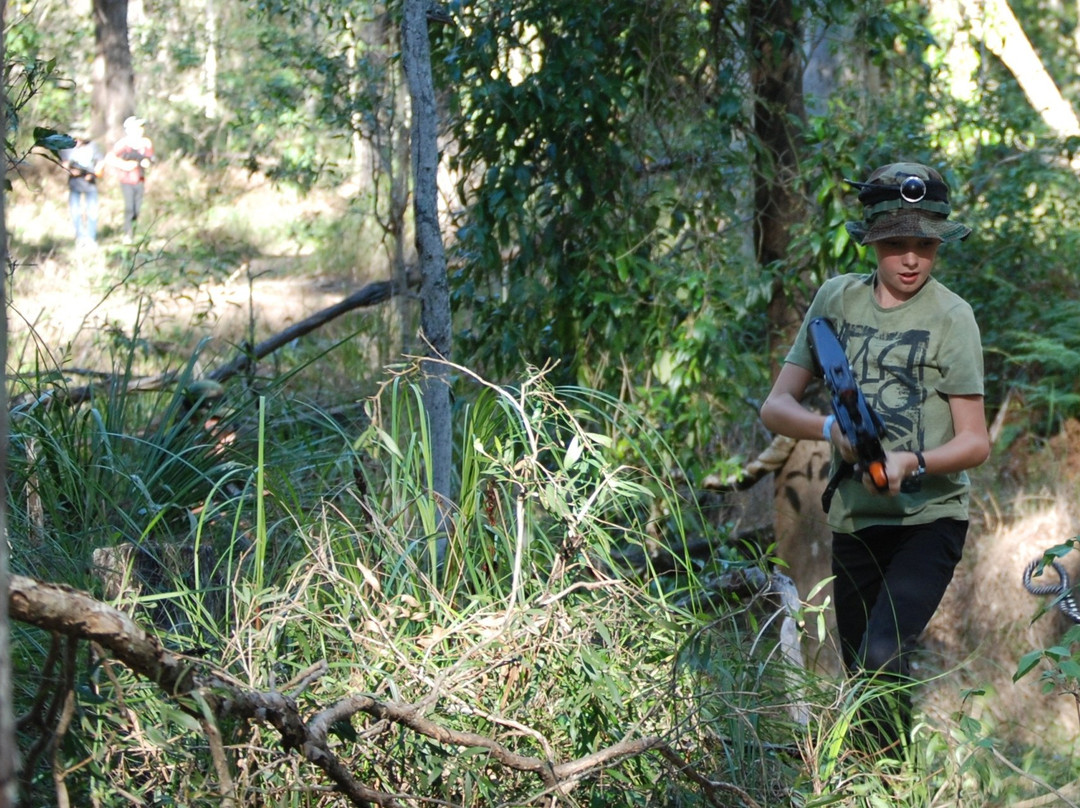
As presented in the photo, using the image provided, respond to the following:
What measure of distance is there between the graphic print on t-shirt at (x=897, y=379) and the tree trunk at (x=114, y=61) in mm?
17582

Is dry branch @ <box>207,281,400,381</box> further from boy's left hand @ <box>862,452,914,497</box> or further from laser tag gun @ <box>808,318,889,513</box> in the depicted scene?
boy's left hand @ <box>862,452,914,497</box>

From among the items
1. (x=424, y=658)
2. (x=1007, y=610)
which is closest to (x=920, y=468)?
(x=424, y=658)

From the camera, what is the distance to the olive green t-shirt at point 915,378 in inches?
135

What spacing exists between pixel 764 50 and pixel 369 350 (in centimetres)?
327

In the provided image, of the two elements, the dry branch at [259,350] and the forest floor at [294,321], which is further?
the forest floor at [294,321]

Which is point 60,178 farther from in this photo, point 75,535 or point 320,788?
point 320,788

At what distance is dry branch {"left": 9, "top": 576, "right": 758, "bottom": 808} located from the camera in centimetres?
204

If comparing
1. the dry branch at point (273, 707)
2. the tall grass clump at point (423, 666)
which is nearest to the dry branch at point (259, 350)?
the tall grass clump at point (423, 666)

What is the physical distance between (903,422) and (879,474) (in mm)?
291

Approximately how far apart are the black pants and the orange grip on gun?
1.07ft

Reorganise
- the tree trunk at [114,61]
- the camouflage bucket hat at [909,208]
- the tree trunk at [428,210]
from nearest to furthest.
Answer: the camouflage bucket hat at [909,208] < the tree trunk at [428,210] < the tree trunk at [114,61]

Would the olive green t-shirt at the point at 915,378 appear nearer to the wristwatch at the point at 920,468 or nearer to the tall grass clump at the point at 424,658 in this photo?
the wristwatch at the point at 920,468

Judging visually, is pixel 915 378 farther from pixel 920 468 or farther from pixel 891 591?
pixel 891 591

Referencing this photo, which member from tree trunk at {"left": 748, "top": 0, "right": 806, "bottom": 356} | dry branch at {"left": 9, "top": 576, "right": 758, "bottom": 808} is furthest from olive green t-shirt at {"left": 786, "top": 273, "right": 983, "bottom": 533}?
tree trunk at {"left": 748, "top": 0, "right": 806, "bottom": 356}
